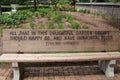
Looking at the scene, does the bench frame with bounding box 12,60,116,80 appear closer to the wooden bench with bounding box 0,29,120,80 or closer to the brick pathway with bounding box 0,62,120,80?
the wooden bench with bounding box 0,29,120,80

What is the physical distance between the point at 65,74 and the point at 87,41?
0.84 meters

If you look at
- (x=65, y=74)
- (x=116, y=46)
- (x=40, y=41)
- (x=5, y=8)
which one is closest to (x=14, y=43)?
(x=40, y=41)

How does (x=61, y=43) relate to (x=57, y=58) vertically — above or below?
above

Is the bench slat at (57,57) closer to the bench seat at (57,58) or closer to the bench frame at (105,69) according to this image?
the bench seat at (57,58)

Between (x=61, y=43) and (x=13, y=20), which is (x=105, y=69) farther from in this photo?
(x=13, y=20)

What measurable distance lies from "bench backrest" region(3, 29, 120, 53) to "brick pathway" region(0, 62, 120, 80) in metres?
0.47

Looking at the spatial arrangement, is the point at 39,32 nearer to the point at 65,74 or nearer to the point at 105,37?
the point at 65,74

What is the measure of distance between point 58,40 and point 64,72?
27.3 inches

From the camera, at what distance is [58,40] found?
5469 millimetres

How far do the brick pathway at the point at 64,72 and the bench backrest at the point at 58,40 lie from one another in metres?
0.47

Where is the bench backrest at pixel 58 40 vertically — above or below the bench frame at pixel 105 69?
above

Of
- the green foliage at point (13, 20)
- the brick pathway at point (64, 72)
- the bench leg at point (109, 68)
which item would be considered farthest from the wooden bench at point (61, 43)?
the green foliage at point (13, 20)

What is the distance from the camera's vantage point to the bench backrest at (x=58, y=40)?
17.6ft

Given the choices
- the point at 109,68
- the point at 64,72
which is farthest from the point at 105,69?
the point at 64,72
